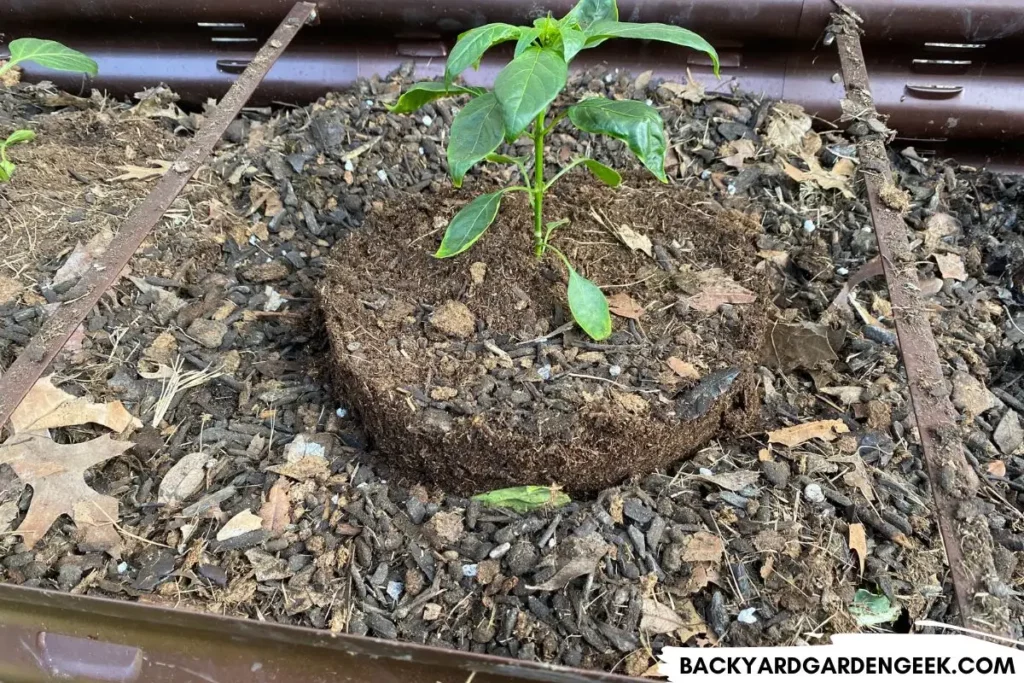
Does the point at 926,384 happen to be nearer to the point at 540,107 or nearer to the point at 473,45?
the point at 540,107

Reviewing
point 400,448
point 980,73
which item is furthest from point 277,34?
point 980,73

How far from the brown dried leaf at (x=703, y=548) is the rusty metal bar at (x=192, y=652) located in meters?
0.50

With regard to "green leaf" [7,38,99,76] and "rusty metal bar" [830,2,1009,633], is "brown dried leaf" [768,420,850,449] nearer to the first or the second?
"rusty metal bar" [830,2,1009,633]

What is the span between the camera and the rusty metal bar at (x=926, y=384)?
107 cm

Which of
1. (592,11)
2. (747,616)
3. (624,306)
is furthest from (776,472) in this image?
(592,11)

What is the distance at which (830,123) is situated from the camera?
2109 mm

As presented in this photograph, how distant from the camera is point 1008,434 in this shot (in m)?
1.55

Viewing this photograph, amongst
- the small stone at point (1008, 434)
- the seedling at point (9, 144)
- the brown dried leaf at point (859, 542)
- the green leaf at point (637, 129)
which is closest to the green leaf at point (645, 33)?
the green leaf at point (637, 129)

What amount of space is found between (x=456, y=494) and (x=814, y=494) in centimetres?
67

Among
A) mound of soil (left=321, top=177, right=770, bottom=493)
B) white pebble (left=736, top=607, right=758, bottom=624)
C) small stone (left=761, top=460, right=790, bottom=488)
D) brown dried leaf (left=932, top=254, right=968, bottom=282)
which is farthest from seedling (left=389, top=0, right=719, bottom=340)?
brown dried leaf (left=932, top=254, right=968, bottom=282)

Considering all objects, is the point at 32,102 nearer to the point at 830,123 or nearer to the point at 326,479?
the point at 326,479

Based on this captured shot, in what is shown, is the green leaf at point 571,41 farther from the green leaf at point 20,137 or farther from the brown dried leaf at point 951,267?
the green leaf at point 20,137

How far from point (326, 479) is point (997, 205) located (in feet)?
6.14

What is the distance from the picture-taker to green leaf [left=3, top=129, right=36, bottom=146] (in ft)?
6.57
